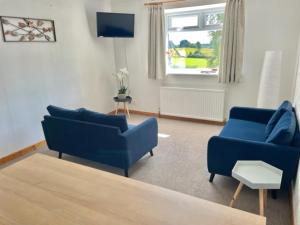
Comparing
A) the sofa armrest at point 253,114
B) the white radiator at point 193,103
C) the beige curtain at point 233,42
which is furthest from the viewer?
the white radiator at point 193,103

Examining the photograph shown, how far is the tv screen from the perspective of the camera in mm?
4484

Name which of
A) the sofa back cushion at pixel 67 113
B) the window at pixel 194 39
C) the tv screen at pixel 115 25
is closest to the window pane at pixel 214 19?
the window at pixel 194 39

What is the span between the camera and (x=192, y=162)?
3168 mm

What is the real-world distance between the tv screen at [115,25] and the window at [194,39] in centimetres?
79

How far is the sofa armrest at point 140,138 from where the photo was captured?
8.84 feet

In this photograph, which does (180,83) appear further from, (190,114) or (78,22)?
(78,22)

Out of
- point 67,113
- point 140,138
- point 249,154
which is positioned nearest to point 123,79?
point 67,113

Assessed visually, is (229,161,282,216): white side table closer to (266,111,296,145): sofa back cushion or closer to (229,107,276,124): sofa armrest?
(266,111,296,145): sofa back cushion

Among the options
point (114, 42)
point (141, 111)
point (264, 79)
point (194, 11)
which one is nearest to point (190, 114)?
point (141, 111)

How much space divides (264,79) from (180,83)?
5.71 ft

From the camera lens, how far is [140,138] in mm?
2896

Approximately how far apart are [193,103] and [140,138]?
6.81 ft

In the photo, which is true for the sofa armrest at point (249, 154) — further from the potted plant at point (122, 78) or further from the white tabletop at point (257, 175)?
the potted plant at point (122, 78)

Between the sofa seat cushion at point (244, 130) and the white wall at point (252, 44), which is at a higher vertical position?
the white wall at point (252, 44)
